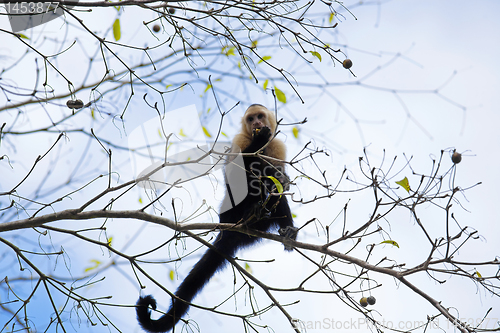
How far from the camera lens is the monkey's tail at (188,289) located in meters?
3.38

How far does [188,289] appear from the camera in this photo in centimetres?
380

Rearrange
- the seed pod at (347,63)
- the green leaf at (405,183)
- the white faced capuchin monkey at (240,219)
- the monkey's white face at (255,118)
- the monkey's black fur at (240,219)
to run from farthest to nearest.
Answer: the monkey's white face at (255,118), the monkey's black fur at (240,219), the white faced capuchin monkey at (240,219), the seed pod at (347,63), the green leaf at (405,183)

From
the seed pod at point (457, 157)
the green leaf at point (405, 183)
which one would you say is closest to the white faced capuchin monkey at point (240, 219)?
the green leaf at point (405, 183)

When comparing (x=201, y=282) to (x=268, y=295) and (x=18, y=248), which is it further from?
(x=18, y=248)

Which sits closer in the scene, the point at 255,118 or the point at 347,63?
the point at 347,63

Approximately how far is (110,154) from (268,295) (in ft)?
5.03

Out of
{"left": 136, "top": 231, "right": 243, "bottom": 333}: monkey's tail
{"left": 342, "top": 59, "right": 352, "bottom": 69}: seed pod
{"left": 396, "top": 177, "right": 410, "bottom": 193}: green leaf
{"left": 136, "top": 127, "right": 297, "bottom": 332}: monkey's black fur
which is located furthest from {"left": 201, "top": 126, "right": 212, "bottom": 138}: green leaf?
{"left": 396, "top": 177, "right": 410, "bottom": 193}: green leaf

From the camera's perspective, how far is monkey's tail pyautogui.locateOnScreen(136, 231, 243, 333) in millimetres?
3381

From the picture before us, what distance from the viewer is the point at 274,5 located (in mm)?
2887

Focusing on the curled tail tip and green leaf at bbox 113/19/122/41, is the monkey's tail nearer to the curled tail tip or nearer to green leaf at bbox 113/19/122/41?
the curled tail tip

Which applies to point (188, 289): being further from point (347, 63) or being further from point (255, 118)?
point (347, 63)

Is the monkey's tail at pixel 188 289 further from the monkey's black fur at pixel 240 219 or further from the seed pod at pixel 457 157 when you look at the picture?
the seed pod at pixel 457 157

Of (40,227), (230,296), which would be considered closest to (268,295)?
(230,296)

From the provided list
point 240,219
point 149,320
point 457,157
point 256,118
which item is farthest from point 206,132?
point 457,157
